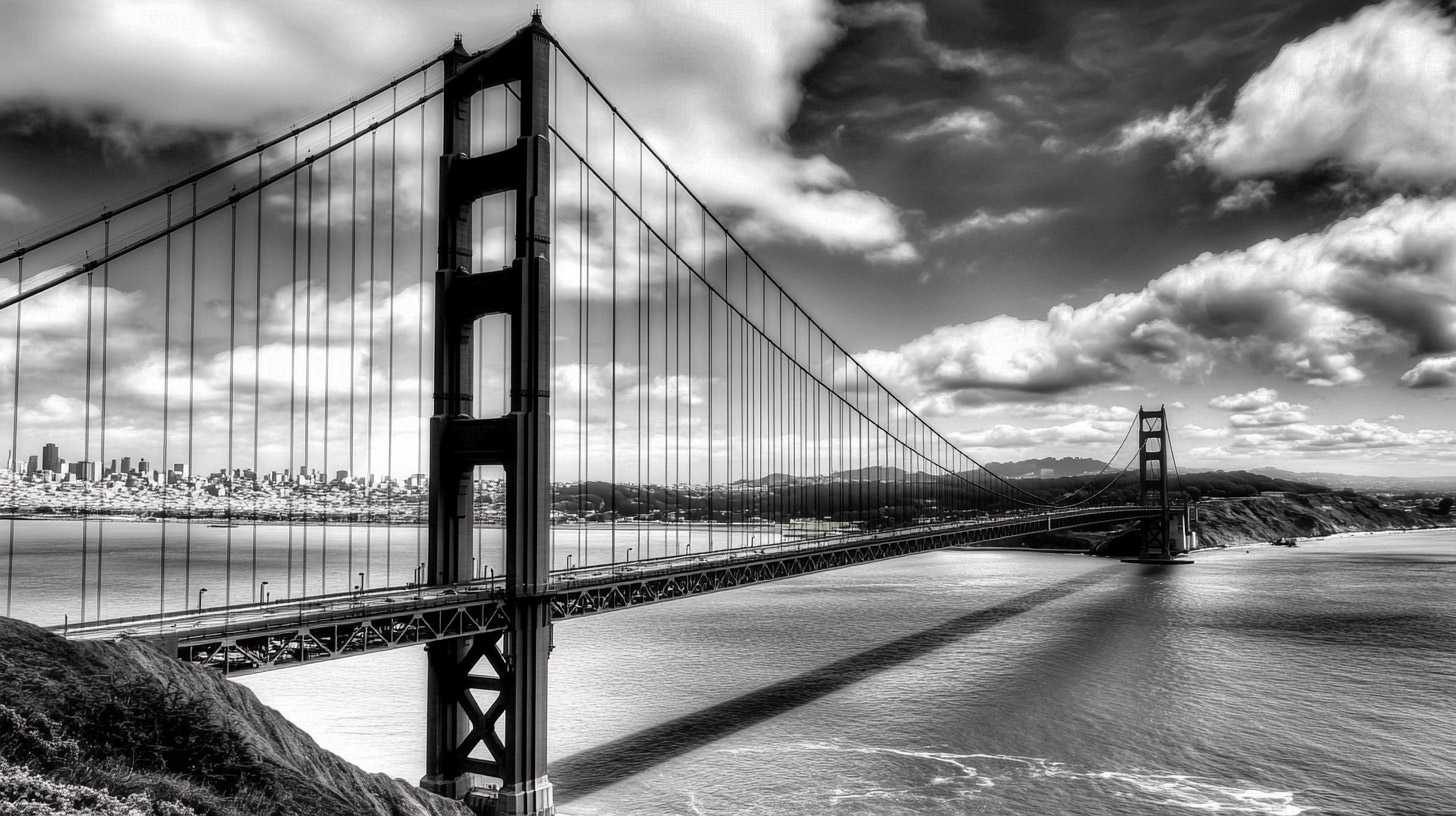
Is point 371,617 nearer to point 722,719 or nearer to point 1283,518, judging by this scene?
point 722,719

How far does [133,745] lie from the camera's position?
39.5ft

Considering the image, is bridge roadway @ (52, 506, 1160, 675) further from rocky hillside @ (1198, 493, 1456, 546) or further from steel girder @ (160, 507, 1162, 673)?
rocky hillside @ (1198, 493, 1456, 546)

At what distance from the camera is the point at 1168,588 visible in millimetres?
83562

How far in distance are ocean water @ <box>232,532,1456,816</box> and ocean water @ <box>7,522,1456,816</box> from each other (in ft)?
0.45

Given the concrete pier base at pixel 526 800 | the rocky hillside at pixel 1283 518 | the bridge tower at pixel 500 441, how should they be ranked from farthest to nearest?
1. the rocky hillside at pixel 1283 518
2. the bridge tower at pixel 500 441
3. the concrete pier base at pixel 526 800

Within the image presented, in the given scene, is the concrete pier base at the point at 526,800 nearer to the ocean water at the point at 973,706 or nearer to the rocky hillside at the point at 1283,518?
the ocean water at the point at 973,706

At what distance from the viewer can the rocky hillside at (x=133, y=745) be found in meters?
10.9

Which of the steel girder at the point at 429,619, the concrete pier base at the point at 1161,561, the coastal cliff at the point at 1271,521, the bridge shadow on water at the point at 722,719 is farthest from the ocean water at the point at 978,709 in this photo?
the coastal cliff at the point at 1271,521

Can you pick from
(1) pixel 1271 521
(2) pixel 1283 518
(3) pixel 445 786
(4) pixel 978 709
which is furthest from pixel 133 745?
(2) pixel 1283 518

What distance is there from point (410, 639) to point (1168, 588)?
8082 centimetres

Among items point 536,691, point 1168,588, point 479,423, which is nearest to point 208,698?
point 536,691

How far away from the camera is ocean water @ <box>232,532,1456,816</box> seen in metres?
25.9

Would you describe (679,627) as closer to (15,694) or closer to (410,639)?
(410,639)

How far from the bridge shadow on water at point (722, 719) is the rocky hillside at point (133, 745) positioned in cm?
1313
